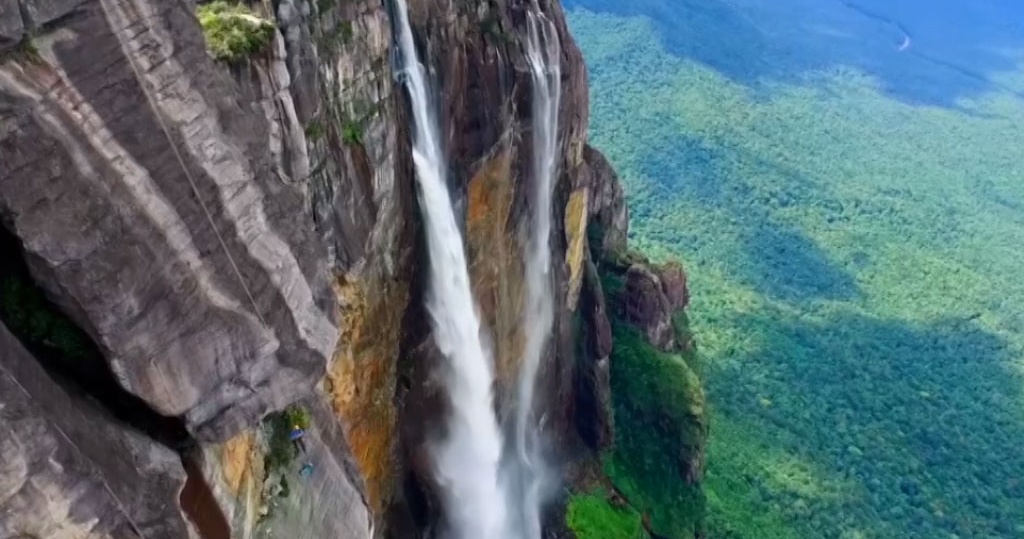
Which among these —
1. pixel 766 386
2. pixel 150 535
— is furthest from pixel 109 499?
pixel 766 386

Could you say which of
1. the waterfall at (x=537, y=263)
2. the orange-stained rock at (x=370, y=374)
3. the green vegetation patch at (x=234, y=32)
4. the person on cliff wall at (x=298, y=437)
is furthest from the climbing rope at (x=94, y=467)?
the waterfall at (x=537, y=263)

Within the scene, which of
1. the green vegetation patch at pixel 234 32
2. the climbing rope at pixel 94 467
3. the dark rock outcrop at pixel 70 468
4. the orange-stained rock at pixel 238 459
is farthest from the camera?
the green vegetation patch at pixel 234 32

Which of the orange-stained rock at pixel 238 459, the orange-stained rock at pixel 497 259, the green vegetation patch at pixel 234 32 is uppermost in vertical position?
the green vegetation patch at pixel 234 32

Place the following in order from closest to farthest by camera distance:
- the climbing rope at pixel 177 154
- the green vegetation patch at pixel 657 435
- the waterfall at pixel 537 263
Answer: the climbing rope at pixel 177 154 → the waterfall at pixel 537 263 → the green vegetation patch at pixel 657 435

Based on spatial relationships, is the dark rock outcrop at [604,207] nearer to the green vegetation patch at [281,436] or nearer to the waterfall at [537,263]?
the waterfall at [537,263]

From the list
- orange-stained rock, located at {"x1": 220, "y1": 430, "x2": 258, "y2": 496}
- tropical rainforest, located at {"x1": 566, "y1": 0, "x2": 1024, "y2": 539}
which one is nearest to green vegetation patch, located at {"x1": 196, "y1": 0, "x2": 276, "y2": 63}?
orange-stained rock, located at {"x1": 220, "y1": 430, "x2": 258, "y2": 496}

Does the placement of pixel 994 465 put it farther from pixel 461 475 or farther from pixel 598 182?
pixel 461 475

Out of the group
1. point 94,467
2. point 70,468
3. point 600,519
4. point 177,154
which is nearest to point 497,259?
point 600,519

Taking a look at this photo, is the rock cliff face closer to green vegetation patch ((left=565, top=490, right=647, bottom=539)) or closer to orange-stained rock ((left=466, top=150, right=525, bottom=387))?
orange-stained rock ((left=466, top=150, right=525, bottom=387))
